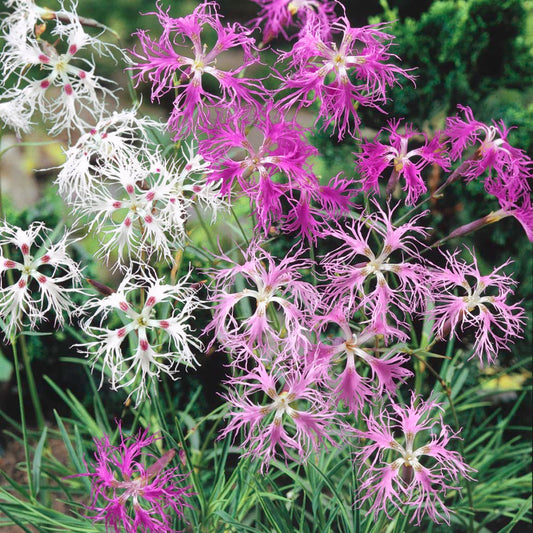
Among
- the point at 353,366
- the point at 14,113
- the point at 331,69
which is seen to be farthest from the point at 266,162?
the point at 14,113

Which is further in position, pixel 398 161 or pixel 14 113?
pixel 14 113

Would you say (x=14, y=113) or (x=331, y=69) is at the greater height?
(x=331, y=69)

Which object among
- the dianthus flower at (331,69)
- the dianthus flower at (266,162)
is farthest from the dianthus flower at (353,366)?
the dianthus flower at (331,69)

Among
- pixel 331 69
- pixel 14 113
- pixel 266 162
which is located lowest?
pixel 14 113

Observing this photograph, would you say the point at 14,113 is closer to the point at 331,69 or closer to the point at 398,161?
the point at 331,69

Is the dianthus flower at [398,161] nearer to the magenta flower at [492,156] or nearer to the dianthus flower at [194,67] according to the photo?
the magenta flower at [492,156]

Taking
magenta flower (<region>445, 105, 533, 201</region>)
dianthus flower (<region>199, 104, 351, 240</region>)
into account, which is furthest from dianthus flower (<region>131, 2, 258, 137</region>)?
magenta flower (<region>445, 105, 533, 201</region>)

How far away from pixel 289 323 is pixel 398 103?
3.50 ft

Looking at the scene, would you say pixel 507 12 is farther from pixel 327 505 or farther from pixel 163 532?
pixel 163 532

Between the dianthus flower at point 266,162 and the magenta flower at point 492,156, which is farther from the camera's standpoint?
the magenta flower at point 492,156

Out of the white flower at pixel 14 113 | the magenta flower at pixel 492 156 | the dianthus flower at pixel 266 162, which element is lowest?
the white flower at pixel 14 113

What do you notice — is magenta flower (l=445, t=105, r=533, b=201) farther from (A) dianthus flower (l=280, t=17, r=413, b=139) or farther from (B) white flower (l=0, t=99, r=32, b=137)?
(B) white flower (l=0, t=99, r=32, b=137)

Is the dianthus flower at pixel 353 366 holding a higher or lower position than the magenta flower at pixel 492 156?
lower

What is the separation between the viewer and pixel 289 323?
1055 mm
